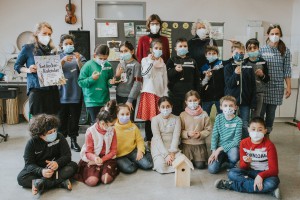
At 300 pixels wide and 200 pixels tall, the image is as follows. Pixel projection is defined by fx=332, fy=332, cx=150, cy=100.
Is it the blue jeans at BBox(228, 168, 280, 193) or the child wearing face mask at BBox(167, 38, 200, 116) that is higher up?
the child wearing face mask at BBox(167, 38, 200, 116)

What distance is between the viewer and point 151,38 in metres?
3.95

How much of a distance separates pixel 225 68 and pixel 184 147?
1000 millimetres

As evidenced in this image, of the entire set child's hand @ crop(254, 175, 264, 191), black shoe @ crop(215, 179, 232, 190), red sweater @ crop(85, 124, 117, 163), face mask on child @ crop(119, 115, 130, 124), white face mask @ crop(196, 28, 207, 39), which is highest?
white face mask @ crop(196, 28, 207, 39)

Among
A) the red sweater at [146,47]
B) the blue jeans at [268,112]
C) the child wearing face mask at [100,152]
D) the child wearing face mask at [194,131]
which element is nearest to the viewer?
the child wearing face mask at [100,152]

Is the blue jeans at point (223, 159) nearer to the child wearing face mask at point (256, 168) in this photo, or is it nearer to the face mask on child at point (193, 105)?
the child wearing face mask at point (256, 168)


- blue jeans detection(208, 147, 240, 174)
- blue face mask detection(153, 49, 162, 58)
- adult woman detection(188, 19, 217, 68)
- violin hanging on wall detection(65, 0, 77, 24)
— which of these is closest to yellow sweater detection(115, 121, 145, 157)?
blue jeans detection(208, 147, 240, 174)

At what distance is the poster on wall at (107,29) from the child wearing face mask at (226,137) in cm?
283

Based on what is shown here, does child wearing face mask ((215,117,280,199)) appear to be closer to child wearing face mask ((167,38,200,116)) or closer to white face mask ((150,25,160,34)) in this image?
child wearing face mask ((167,38,200,116))

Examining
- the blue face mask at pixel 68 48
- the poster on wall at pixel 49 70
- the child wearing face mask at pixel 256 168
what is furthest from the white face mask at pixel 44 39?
the child wearing face mask at pixel 256 168

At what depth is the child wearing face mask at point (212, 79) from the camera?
12.5ft

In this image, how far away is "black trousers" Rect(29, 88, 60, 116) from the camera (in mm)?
3387

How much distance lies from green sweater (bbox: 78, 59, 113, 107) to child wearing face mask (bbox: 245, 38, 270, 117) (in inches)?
63.0

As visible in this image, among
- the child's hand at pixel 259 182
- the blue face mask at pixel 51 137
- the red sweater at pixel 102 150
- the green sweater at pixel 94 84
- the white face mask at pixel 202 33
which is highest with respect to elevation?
the white face mask at pixel 202 33

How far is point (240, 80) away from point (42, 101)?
213cm
